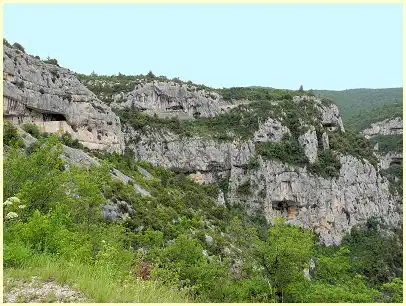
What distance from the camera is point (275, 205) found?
87.9 metres

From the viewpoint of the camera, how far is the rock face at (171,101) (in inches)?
3499

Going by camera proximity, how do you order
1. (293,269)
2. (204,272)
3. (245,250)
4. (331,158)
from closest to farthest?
1. (204,272)
2. (293,269)
3. (245,250)
4. (331,158)

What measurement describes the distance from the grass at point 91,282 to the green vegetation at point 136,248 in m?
0.02

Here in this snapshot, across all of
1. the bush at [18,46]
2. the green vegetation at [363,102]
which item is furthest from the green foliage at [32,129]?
the green vegetation at [363,102]

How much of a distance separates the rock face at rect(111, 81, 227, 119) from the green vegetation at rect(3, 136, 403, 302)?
33.5 metres

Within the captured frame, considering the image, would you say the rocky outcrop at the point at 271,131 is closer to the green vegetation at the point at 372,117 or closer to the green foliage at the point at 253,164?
the green foliage at the point at 253,164

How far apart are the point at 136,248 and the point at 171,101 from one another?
65023 millimetres

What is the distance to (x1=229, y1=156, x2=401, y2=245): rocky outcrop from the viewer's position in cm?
8638

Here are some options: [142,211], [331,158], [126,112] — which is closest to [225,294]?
[142,211]

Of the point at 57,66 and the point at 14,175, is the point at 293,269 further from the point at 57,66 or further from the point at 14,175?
the point at 57,66

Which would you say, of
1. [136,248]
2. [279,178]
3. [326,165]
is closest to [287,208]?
[279,178]

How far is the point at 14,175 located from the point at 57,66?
157ft

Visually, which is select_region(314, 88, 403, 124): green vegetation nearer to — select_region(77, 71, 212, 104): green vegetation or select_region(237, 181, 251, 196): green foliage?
select_region(237, 181, 251, 196): green foliage

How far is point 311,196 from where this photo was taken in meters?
88.8
